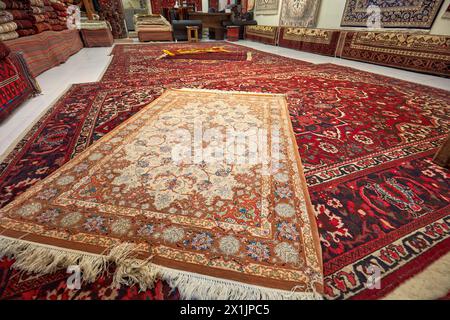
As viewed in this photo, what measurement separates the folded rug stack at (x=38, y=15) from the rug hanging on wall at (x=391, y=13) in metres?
6.15

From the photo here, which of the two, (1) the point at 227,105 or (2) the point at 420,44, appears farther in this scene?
(2) the point at 420,44

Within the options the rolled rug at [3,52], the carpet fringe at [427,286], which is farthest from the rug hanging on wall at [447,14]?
Result: the rolled rug at [3,52]

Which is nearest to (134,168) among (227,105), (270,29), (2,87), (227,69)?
(227,105)

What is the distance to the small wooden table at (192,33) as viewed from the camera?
7.11 metres

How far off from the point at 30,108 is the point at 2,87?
0.90ft

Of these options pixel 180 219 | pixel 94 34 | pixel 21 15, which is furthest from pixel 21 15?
pixel 180 219

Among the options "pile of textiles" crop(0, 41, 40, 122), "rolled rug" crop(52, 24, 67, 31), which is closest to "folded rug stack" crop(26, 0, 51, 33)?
"rolled rug" crop(52, 24, 67, 31)

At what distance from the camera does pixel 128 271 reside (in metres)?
0.66

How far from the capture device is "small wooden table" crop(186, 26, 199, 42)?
711 cm

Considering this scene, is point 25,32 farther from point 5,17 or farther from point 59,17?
point 59,17

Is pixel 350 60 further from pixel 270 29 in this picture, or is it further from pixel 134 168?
pixel 134 168

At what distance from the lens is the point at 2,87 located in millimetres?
1668

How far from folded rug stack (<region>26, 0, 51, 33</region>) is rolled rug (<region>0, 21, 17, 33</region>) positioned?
71 cm

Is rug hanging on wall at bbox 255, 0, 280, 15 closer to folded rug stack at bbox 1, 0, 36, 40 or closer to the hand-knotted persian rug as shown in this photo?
folded rug stack at bbox 1, 0, 36, 40
